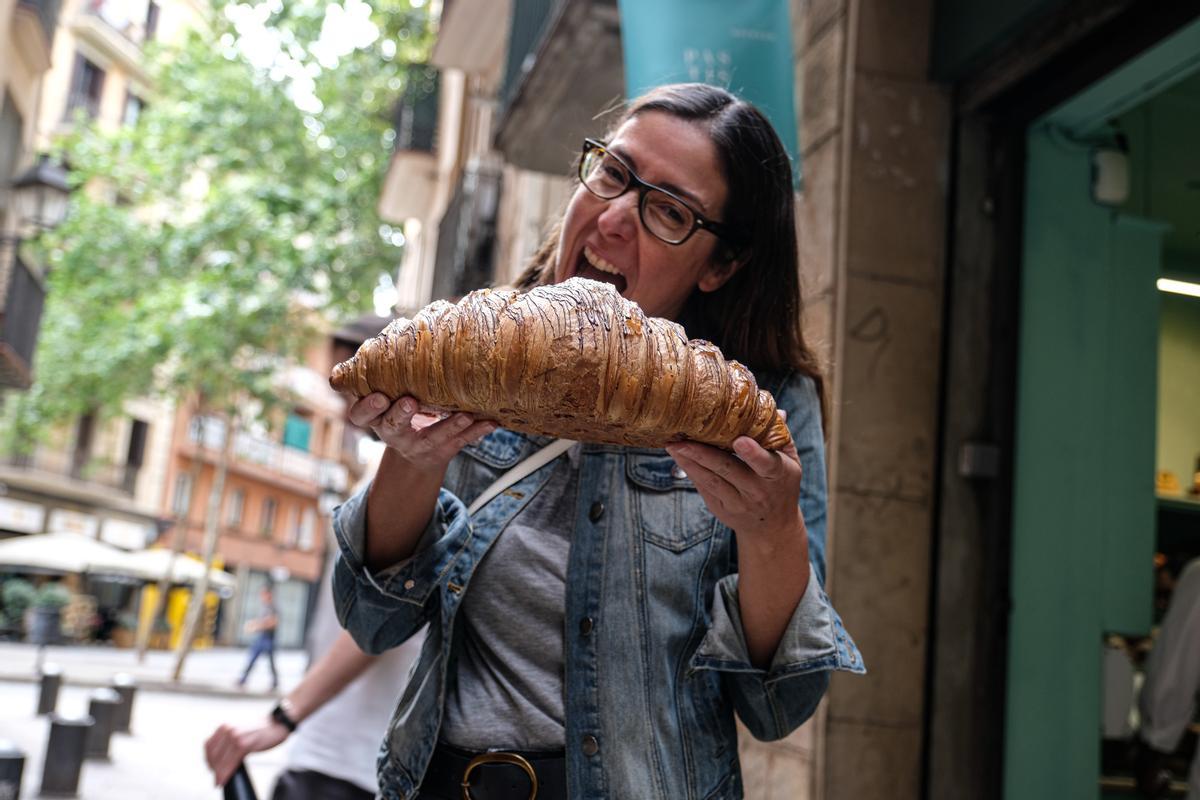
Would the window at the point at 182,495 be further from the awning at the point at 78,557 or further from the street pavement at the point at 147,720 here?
the street pavement at the point at 147,720

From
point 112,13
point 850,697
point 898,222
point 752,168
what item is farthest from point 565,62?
point 112,13

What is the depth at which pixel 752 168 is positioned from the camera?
2057 mm

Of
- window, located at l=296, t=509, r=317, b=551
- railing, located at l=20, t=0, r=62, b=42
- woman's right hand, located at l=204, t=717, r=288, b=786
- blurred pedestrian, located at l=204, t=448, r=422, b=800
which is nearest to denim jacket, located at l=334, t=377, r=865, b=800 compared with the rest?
woman's right hand, located at l=204, t=717, r=288, b=786

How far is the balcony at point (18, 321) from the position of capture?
16844 millimetres

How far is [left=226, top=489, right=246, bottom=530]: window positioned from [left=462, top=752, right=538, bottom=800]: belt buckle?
168 ft

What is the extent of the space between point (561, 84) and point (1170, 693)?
4640 mm

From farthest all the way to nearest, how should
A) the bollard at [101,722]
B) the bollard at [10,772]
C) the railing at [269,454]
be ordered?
the railing at [269,454], the bollard at [101,722], the bollard at [10,772]

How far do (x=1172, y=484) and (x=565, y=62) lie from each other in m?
3.96

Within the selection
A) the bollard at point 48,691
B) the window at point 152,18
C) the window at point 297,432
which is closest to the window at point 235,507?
the window at point 297,432

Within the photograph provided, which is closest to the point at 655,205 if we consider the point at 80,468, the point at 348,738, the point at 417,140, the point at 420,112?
the point at 348,738

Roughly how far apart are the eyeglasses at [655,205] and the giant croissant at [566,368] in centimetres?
46

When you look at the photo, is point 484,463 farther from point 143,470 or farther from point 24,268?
point 143,470

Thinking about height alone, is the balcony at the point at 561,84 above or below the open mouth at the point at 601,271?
A: above

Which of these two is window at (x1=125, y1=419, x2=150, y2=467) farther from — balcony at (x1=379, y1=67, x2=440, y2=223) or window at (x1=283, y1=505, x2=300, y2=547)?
balcony at (x1=379, y1=67, x2=440, y2=223)
